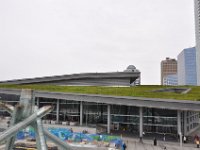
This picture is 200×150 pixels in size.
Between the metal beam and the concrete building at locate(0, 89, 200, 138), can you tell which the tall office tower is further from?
the metal beam

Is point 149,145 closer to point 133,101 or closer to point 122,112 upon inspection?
point 133,101

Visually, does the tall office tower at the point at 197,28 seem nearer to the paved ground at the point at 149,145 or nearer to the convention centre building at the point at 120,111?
the convention centre building at the point at 120,111

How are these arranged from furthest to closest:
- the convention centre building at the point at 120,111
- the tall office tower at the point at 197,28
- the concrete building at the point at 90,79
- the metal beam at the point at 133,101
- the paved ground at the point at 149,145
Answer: the tall office tower at the point at 197,28, the concrete building at the point at 90,79, the convention centre building at the point at 120,111, the metal beam at the point at 133,101, the paved ground at the point at 149,145

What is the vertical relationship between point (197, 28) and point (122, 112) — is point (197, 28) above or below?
above

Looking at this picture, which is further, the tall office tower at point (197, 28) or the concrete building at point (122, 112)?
the tall office tower at point (197, 28)

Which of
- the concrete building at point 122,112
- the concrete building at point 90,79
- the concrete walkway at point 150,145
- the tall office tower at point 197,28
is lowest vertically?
the concrete walkway at point 150,145

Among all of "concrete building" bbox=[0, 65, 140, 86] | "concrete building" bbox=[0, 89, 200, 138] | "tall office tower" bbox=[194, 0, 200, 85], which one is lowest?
"concrete building" bbox=[0, 89, 200, 138]

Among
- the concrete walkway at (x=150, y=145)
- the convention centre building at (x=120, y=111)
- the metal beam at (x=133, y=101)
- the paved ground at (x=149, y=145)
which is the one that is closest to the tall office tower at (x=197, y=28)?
the convention centre building at (x=120, y=111)

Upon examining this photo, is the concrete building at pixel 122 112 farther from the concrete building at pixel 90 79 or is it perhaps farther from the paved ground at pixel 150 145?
the concrete building at pixel 90 79

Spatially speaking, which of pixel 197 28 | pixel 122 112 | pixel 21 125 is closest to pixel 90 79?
pixel 122 112

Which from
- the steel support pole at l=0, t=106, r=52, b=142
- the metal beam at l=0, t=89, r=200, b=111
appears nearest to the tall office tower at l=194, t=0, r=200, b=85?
the metal beam at l=0, t=89, r=200, b=111

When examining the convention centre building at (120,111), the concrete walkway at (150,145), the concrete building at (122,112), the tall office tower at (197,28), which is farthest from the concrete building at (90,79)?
the tall office tower at (197,28)

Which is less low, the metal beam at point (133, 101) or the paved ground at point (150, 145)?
the metal beam at point (133, 101)

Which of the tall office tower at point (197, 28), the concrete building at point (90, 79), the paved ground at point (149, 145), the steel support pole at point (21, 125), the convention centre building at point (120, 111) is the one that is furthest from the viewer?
the tall office tower at point (197, 28)
